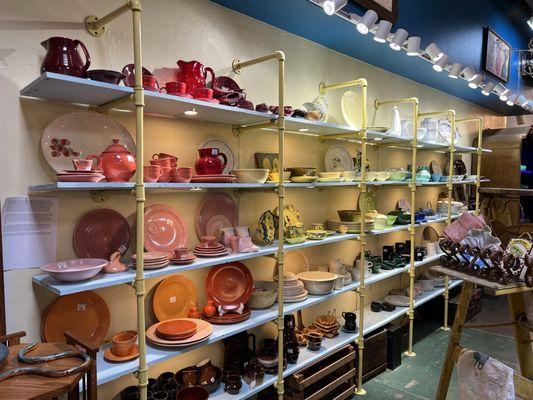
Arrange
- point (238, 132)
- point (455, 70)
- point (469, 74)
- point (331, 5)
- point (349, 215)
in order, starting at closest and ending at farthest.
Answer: point (331, 5) → point (238, 132) → point (349, 215) → point (455, 70) → point (469, 74)

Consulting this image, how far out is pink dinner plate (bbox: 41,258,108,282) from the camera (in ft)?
4.72

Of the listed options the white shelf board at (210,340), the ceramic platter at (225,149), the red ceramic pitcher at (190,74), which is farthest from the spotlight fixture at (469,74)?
the red ceramic pitcher at (190,74)

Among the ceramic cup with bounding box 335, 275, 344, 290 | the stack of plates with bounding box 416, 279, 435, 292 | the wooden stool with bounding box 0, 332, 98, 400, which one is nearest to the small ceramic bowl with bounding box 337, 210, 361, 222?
the ceramic cup with bounding box 335, 275, 344, 290

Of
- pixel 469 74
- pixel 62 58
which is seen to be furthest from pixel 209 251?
pixel 469 74

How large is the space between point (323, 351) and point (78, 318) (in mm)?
1584

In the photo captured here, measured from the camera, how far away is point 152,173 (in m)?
1.67

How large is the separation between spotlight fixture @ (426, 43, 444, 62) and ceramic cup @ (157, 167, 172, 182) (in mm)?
2508

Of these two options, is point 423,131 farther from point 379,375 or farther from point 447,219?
point 379,375

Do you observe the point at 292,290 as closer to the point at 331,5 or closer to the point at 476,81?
the point at 331,5

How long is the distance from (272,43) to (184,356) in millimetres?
2077

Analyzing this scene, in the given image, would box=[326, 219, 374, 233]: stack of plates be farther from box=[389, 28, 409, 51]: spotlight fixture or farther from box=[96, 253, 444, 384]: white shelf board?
box=[389, 28, 409, 51]: spotlight fixture

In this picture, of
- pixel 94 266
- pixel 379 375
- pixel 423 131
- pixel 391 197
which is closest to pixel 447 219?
pixel 391 197

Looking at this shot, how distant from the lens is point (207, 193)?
7.34 ft

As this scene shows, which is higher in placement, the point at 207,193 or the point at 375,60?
the point at 375,60
